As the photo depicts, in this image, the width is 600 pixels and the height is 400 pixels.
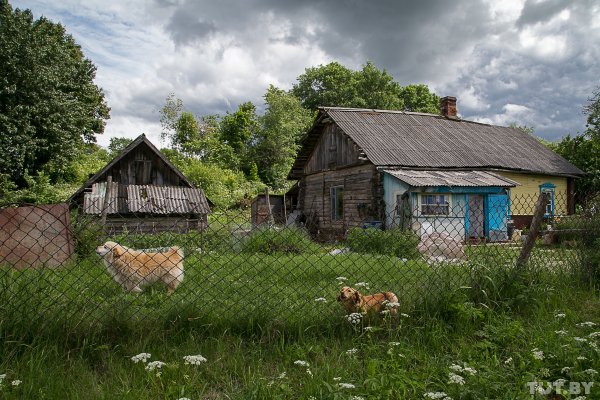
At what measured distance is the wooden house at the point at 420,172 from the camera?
15.8 metres

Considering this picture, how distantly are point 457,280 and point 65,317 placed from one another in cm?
340

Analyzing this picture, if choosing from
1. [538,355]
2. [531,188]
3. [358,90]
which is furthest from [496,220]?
[358,90]

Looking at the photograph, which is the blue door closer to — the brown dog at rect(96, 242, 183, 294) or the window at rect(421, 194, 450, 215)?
the window at rect(421, 194, 450, 215)

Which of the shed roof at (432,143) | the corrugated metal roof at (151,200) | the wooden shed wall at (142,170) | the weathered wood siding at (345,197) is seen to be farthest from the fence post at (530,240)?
the wooden shed wall at (142,170)

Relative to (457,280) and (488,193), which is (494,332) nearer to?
(457,280)

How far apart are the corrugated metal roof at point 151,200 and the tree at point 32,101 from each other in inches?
354

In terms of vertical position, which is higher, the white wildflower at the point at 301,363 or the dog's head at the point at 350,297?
the dog's head at the point at 350,297

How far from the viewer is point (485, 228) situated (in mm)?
17094

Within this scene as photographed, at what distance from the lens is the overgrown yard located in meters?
2.70

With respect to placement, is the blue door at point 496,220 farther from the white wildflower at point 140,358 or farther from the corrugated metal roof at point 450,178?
the white wildflower at point 140,358

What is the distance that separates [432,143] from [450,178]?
4.00m

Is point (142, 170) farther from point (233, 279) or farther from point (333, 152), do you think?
point (233, 279)

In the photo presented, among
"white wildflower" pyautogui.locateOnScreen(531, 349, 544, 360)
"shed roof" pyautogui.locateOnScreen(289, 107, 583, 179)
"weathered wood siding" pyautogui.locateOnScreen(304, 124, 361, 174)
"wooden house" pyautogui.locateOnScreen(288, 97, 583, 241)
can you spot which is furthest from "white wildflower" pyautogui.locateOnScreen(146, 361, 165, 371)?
"weathered wood siding" pyautogui.locateOnScreen(304, 124, 361, 174)

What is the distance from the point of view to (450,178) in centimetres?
1616
